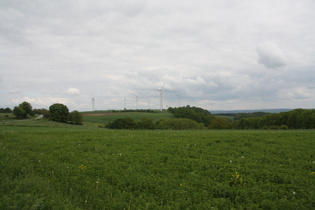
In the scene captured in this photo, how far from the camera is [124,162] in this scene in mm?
12445

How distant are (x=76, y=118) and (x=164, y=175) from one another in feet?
317

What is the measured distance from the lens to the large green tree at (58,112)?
317 feet

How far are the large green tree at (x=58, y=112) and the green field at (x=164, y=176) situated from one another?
289 feet

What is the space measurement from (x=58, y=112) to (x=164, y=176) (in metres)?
98.1

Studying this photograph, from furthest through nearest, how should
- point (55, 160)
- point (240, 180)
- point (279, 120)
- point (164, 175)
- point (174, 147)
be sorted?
point (279, 120) < point (174, 147) < point (55, 160) < point (164, 175) < point (240, 180)

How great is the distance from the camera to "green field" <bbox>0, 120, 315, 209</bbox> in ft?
26.6

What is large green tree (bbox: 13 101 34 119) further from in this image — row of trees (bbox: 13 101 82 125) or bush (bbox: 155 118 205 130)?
bush (bbox: 155 118 205 130)

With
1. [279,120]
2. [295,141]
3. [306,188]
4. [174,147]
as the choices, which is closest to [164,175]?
[174,147]

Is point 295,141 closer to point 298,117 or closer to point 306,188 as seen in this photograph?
point 306,188

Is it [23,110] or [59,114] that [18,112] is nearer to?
[23,110]

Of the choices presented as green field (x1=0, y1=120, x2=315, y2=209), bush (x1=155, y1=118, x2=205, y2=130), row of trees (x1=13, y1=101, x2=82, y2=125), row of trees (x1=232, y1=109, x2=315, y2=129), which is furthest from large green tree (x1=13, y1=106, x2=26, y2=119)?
row of trees (x1=232, y1=109, x2=315, y2=129)

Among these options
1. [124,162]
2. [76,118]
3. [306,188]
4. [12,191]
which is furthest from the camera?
[76,118]

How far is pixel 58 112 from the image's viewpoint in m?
97.4

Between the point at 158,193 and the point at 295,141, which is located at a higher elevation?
the point at 295,141
